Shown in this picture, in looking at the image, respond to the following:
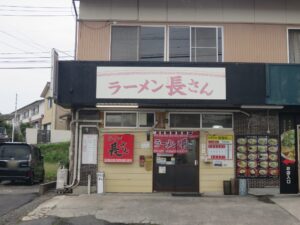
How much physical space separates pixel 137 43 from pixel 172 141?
12.7ft

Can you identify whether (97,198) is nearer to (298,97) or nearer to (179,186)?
(179,186)

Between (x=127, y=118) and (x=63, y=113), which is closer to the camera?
(x=127, y=118)

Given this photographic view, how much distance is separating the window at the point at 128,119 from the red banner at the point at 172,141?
0.56m

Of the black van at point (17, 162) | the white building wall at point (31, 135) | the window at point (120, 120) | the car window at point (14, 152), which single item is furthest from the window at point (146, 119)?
the white building wall at point (31, 135)

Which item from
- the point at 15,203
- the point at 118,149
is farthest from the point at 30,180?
the point at 118,149

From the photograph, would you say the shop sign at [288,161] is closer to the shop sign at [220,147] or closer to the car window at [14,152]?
the shop sign at [220,147]

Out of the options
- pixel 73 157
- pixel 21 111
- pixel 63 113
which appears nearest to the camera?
pixel 73 157

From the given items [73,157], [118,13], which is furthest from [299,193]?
[118,13]

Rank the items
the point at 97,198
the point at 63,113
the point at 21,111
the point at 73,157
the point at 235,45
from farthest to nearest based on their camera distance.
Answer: the point at 21,111
the point at 63,113
the point at 235,45
the point at 73,157
the point at 97,198

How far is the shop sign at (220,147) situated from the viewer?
15.8 meters

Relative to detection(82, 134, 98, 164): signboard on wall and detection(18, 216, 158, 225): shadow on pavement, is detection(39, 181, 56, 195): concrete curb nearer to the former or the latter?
detection(82, 134, 98, 164): signboard on wall

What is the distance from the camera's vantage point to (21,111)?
89438 mm

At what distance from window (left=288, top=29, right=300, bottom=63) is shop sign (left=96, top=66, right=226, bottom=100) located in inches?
139

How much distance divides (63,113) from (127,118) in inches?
155
